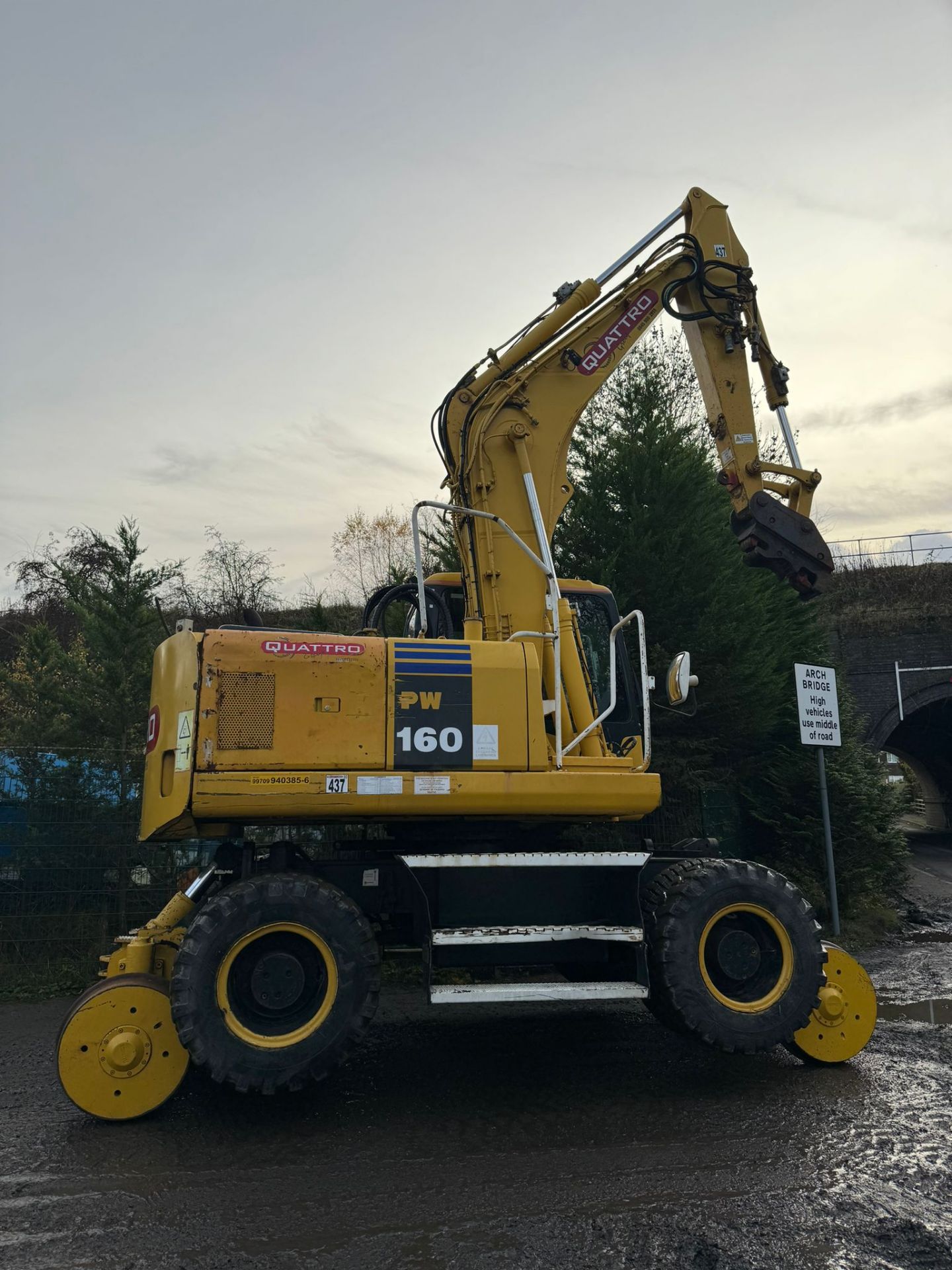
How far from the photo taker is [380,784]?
5270mm

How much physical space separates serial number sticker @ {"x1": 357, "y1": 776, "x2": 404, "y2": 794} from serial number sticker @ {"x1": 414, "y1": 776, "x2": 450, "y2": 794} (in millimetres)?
88

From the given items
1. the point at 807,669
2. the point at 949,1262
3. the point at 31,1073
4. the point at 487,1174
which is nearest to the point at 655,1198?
the point at 487,1174

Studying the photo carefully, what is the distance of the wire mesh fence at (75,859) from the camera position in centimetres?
822

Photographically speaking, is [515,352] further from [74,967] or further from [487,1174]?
[74,967]

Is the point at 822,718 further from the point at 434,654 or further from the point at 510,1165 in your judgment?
the point at 510,1165

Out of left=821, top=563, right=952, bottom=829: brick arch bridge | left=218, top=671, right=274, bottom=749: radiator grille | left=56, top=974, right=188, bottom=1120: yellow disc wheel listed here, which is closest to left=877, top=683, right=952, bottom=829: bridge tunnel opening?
left=821, top=563, right=952, bottom=829: brick arch bridge

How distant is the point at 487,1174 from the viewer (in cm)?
406

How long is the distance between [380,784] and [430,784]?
294mm

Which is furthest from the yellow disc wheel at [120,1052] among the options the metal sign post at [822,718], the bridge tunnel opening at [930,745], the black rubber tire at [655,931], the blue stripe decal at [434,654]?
the bridge tunnel opening at [930,745]

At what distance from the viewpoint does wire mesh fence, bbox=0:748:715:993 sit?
8219mm

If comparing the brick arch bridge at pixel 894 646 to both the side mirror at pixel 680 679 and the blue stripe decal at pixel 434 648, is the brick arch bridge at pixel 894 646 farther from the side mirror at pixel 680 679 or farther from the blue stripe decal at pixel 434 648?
the blue stripe decal at pixel 434 648

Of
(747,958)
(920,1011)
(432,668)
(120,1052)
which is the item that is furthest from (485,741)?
(920,1011)

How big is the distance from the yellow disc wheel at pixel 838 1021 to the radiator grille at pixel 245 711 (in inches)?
148

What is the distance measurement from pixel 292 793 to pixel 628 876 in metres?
2.19
